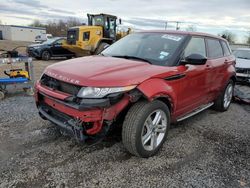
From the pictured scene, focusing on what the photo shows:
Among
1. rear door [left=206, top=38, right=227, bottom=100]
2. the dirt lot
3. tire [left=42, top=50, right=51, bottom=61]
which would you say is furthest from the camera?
tire [left=42, top=50, right=51, bottom=61]

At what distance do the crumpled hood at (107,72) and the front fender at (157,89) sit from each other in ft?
0.24

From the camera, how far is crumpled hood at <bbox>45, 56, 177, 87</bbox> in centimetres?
320

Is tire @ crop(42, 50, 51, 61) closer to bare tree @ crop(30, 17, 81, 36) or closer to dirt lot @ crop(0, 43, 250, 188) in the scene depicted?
dirt lot @ crop(0, 43, 250, 188)

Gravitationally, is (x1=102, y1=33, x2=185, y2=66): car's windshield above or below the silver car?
above

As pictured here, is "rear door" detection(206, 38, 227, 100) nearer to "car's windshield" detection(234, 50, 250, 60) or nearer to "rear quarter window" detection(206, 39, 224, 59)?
"rear quarter window" detection(206, 39, 224, 59)

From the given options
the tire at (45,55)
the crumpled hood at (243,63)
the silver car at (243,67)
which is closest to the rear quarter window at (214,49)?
the silver car at (243,67)

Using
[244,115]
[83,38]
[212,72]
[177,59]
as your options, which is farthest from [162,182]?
[83,38]

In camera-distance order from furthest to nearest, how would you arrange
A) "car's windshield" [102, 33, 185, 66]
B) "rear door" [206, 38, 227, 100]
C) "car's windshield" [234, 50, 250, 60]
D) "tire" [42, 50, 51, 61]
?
"tire" [42, 50, 51, 61], "car's windshield" [234, 50, 250, 60], "rear door" [206, 38, 227, 100], "car's windshield" [102, 33, 185, 66]

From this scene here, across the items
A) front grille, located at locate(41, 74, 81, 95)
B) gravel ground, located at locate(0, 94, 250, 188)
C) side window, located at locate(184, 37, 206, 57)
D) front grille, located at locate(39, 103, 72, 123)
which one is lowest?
gravel ground, located at locate(0, 94, 250, 188)

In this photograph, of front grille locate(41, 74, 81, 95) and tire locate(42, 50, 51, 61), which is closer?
front grille locate(41, 74, 81, 95)

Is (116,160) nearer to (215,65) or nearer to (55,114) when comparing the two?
(55,114)

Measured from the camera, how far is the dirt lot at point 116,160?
3.09 metres

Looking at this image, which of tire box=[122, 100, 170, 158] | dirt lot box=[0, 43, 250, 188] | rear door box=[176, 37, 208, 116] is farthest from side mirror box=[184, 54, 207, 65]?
dirt lot box=[0, 43, 250, 188]

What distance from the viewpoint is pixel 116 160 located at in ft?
11.6
